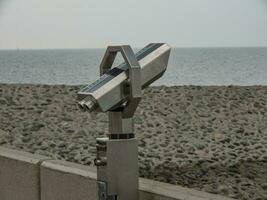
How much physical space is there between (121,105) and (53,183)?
1.47m

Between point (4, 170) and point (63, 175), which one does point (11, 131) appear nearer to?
point (4, 170)

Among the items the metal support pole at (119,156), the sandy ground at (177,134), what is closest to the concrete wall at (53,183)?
the metal support pole at (119,156)

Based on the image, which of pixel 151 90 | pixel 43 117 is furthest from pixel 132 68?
pixel 151 90

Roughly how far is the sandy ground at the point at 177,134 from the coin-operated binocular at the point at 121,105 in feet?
5.56

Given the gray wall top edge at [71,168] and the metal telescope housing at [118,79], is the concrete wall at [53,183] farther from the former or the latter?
the metal telescope housing at [118,79]

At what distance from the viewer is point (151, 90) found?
12289 mm

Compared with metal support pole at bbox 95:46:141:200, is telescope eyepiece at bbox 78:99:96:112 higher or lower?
higher

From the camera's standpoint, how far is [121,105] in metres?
2.47

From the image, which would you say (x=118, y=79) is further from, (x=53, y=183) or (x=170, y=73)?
(x=170, y=73)

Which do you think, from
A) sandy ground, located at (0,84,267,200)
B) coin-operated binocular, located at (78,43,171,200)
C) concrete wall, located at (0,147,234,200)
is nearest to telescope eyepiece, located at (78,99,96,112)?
coin-operated binocular, located at (78,43,171,200)

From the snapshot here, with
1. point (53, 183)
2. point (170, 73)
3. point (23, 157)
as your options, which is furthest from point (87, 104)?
point (170, 73)

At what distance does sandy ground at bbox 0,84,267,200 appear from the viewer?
4836 mm

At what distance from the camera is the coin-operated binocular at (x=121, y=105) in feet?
7.77

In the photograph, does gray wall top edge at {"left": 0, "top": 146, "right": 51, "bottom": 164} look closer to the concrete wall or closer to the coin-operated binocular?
the concrete wall
